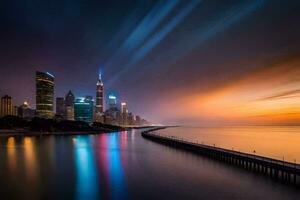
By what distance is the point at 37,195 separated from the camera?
33906mm

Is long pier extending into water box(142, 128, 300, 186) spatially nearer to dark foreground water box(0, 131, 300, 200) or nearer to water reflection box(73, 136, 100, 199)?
dark foreground water box(0, 131, 300, 200)

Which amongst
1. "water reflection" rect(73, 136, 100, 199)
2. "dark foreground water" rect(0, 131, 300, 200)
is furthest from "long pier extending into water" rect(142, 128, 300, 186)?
"water reflection" rect(73, 136, 100, 199)

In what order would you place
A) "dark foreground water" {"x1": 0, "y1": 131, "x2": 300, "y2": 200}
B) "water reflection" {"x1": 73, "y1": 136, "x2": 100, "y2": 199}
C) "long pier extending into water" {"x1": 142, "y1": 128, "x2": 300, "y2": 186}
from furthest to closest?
"long pier extending into water" {"x1": 142, "y1": 128, "x2": 300, "y2": 186}, "water reflection" {"x1": 73, "y1": 136, "x2": 100, "y2": 199}, "dark foreground water" {"x1": 0, "y1": 131, "x2": 300, "y2": 200}

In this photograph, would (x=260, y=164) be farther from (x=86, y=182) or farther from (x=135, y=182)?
(x=86, y=182)

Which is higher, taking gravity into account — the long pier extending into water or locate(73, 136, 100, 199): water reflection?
the long pier extending into water

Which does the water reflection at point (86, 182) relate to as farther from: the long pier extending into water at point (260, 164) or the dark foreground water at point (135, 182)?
the long pier extending into water at point (260, 164)

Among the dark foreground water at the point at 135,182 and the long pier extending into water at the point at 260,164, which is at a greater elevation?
the long pier extending into water at the point at 260,164

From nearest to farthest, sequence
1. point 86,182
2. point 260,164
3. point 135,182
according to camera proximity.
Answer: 1. point 135,182
2. point 86,182
3. point 260,164

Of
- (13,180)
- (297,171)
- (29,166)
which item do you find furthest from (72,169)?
(297,171)

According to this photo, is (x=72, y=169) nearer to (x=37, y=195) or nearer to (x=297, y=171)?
(x=37, y=195)

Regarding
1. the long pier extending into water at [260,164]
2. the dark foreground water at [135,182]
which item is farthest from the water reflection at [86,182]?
the long pier extending into water at [260,164]

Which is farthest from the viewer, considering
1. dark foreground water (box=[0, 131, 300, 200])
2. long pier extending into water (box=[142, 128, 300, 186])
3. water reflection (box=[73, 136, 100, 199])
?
long pier extending into water (box=[142, 128, 300, 186])

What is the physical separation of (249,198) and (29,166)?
3994 centimetres

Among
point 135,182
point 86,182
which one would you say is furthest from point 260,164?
point 86,182
